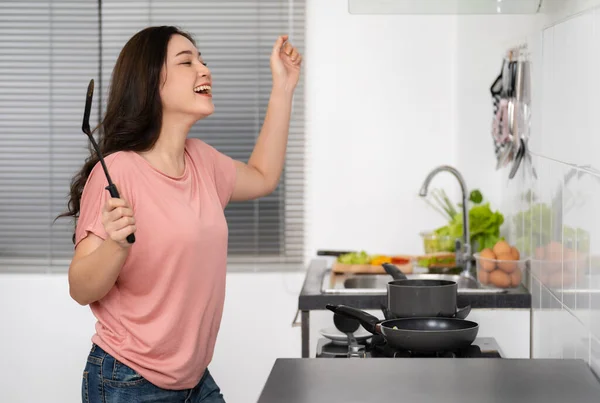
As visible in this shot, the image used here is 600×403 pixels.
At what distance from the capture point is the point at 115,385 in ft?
5.96

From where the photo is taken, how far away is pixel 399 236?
3.52m

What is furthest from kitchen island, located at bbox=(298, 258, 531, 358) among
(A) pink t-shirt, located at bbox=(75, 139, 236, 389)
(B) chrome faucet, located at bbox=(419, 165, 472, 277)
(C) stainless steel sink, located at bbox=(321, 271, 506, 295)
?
(A) pink t-shirt, located at bbox=(75, 139, 236, 389)

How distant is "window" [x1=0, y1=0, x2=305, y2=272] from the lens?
357 centimetres

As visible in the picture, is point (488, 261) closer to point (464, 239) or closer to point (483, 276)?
point (483, 276)

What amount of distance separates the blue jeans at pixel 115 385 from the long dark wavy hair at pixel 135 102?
35 centimetres

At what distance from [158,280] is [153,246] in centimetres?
7

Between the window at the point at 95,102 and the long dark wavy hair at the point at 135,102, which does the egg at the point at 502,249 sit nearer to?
the long dark wavy hair at the point at 135,102

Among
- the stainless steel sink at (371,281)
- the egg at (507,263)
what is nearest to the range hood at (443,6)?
the egg at (507,263)

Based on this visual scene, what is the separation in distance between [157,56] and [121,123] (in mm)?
173

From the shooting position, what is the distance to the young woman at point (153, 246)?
181 centimetres

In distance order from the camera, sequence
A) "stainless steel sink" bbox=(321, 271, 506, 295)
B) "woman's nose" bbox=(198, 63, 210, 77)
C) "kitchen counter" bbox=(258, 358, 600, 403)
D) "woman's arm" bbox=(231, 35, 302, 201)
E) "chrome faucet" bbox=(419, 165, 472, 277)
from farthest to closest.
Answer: "chrome faucet" bbox=(419, 165, 472, 277)
"stainless steel sink" bbox=(321, 271, 506, 295)
"woman's arm" bbox=(231, 35, 302, 201)
"woman's nose" bbox=(198, 63, 210, 77)
"kitchen counter" bbox=(258, 358, 600, 403)

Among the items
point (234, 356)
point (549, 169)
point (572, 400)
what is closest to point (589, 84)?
point (549, 169)

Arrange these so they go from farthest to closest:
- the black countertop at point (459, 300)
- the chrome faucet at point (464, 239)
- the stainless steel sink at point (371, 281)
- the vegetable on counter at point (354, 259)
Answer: the vegetable on counter at point (354, 259)
the chrome faucet at point (464, 239)
the stainless steel sink at point (371, 281)
the black countertop at point (459, 300)

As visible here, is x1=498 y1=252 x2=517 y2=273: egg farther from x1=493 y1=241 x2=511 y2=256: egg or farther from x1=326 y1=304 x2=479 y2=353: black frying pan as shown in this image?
x1=326 y1=304 x2=479 y2=353: black frying pan
